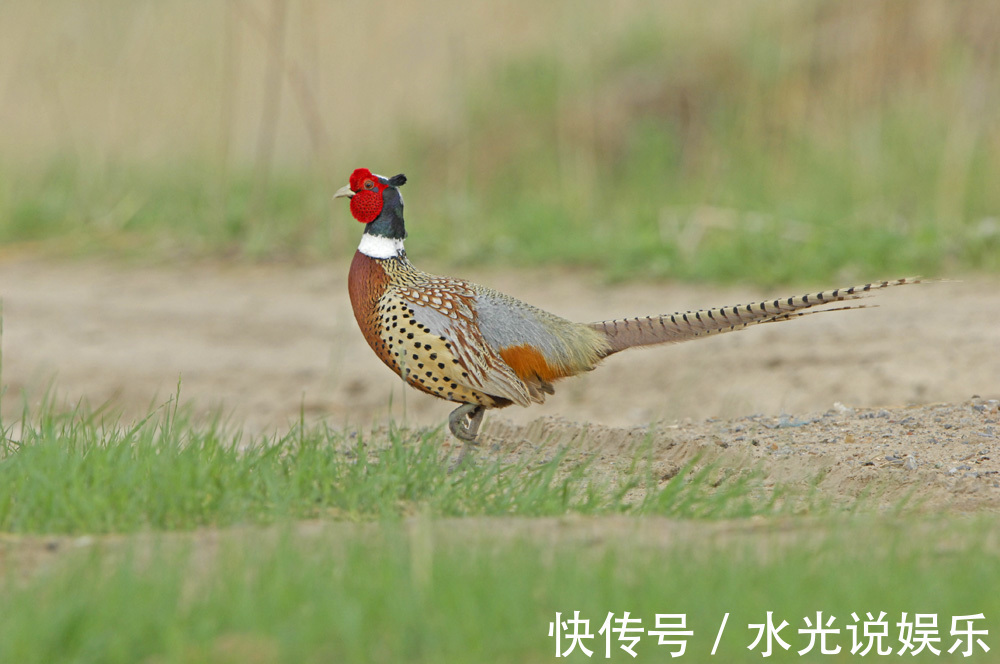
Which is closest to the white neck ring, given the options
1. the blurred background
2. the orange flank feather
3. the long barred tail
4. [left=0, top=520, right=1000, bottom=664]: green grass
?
the orange flank feather

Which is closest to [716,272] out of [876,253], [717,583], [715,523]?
[876,253]

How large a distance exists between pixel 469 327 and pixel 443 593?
1754 mm

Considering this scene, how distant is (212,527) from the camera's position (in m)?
3.55

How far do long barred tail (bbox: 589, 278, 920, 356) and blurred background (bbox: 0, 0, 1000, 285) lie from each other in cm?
403

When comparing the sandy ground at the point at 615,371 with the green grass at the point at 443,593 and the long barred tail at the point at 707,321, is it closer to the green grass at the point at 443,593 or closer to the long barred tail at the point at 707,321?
the long barred tail at the point at 707,321

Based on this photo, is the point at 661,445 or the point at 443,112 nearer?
the point at 661,445

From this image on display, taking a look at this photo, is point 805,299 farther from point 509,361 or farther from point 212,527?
point 212,527

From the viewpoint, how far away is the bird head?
4660 millimetres

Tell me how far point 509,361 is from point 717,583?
1.77 m

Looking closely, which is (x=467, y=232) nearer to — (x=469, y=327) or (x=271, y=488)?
(x=469, y=327)

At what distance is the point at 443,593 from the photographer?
2830 millimetres

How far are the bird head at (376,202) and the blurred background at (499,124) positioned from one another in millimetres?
4225

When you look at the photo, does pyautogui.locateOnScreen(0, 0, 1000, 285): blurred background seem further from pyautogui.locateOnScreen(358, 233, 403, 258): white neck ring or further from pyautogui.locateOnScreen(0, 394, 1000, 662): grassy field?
pyautogui.locateOnScreen(0, 394, 1000, 662): grassy field

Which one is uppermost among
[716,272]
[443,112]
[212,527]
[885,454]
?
[443,112]
